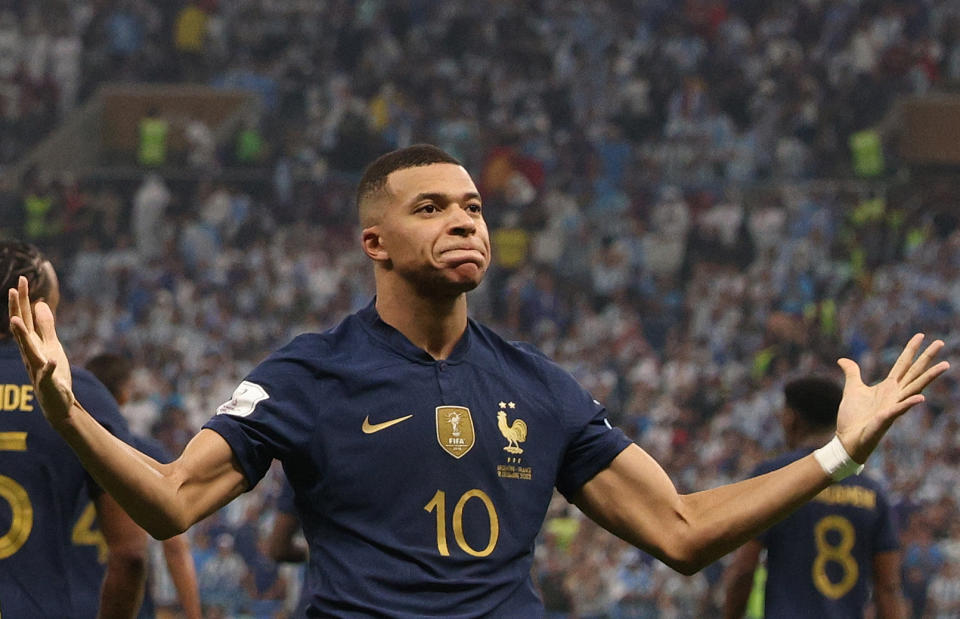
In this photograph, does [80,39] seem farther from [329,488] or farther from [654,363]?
[329,488]

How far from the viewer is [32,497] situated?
15.0 feet

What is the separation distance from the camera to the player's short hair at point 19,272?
15.3ft

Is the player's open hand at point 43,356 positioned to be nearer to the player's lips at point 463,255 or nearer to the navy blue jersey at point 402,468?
the navy blue jersey at point 402,468

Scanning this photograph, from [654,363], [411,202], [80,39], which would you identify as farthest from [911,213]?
[411,202]

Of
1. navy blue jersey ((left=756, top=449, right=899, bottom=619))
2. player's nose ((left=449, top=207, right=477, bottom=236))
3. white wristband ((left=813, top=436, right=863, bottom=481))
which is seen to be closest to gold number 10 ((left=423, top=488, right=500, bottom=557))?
player's nose ((left=449, top=207, right=477, bottom=236))

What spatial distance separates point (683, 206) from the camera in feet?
66.2

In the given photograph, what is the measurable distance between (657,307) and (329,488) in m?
15.4

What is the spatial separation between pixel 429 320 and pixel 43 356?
943 millimetres

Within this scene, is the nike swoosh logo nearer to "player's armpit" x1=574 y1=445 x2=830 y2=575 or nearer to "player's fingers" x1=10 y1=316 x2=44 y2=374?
"player's armpit" x1=574 y1=445 x2=830 y2=575

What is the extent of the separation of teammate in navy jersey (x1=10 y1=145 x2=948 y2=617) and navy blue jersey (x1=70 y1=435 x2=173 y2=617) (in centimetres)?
145

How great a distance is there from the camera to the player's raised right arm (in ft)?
10.2

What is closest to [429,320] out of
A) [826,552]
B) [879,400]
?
[879,400]

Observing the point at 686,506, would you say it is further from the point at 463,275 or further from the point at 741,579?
the point at 741,579

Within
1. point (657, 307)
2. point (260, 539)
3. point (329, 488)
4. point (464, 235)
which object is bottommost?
Result: point (260, 539)
